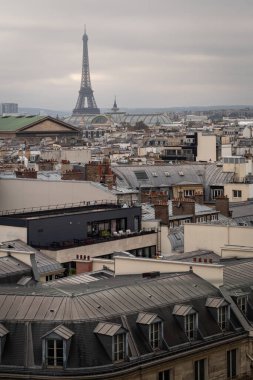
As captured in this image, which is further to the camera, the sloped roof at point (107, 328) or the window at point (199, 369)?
the window at point (199, 369)

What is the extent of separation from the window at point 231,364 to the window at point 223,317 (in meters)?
0.83

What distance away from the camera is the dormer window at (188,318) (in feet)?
112

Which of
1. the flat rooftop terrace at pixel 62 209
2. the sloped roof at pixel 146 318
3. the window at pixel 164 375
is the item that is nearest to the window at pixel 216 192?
the flat rooftop terrace at pixel 62 209

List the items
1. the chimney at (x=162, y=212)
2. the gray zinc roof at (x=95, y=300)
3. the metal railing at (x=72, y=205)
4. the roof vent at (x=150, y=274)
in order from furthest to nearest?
the metal railing at (x=72, y=205)
the chimney at (x=162, y=212)
the roof vent at (x=150, y=274)
the gray zinc roof at (x=95, y=300)

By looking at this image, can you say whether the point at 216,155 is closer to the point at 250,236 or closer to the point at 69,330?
the point at 250,236

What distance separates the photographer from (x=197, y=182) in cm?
9225

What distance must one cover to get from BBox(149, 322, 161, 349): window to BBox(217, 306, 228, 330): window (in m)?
2.98


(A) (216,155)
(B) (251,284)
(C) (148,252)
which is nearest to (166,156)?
(A) (216,155)

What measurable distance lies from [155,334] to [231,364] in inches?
130

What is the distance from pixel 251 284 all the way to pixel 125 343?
8.04 metres

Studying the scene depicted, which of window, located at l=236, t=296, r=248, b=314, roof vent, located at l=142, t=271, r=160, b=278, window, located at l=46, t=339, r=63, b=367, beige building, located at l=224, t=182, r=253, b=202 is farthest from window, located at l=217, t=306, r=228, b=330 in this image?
beige building, located at l=224, t=182, r=253, b=202

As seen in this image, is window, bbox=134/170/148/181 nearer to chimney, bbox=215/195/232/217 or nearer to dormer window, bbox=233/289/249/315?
chimney, bbox=215/195/232/217

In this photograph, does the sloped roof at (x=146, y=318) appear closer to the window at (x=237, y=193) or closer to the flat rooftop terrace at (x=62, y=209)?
the flat rooftop terrace at (x=62, y=209)

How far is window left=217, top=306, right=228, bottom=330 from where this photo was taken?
117 ft
